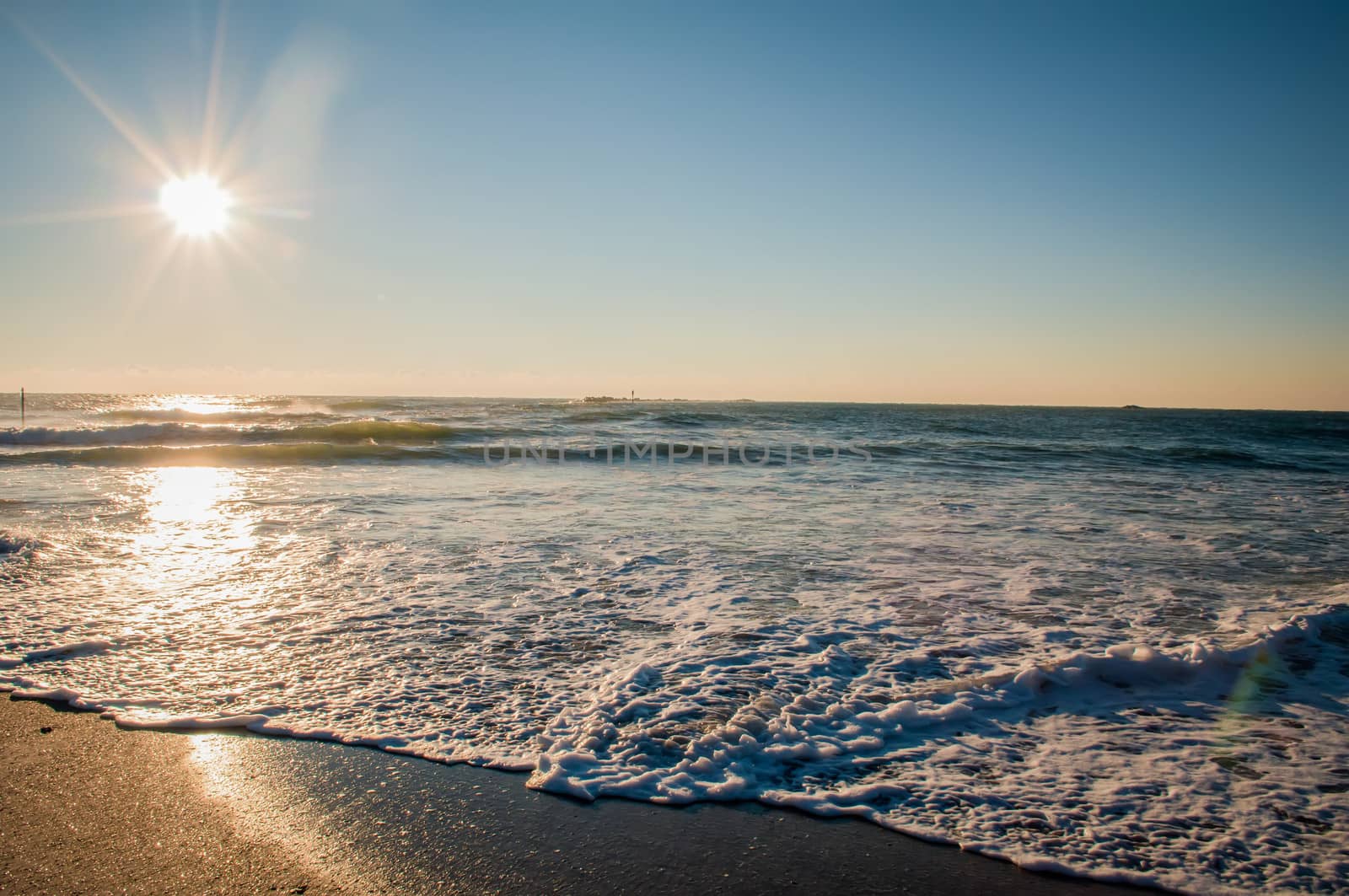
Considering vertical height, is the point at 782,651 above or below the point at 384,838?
above

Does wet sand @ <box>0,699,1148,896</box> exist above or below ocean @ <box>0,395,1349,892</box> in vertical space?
below

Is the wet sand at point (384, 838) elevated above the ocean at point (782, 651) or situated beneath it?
situated beneath

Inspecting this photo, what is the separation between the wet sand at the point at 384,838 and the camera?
2338 mm

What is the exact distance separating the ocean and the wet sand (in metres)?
0.16

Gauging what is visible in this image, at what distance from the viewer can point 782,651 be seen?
14.6 feet

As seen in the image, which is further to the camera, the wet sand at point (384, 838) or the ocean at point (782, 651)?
the ocean at point (782, 651)

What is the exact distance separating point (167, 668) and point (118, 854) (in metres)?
1.79

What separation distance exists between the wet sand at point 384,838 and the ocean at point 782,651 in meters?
0.16

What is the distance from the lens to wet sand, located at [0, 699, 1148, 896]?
92.0 inches

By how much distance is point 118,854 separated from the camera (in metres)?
2.44

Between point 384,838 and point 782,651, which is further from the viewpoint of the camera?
point 782,651

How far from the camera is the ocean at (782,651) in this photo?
9.46 feet

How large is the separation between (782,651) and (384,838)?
2555 millimetres

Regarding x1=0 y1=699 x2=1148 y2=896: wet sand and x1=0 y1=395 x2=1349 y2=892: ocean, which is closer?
x1=0 y1=699 x2=1148 y2=896: wet sand
